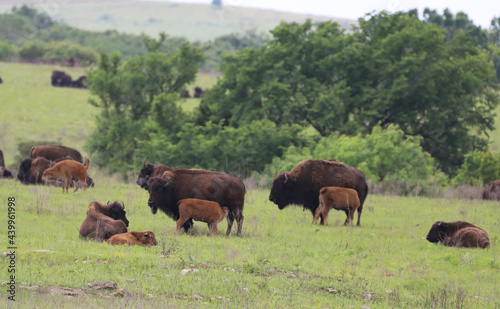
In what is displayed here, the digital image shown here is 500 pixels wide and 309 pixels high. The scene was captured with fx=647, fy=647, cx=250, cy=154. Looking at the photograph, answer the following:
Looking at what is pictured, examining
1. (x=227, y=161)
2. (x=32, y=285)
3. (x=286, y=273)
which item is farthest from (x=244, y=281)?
(x=227, y=161)

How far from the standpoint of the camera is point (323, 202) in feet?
53.8

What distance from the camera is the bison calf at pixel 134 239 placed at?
12.1m

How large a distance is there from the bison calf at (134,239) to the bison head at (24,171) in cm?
952

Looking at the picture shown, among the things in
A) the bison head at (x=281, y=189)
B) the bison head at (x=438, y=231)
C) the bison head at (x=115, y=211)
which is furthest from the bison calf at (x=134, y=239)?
the bison head at (x=438, y=231)

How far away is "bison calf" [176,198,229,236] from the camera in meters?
13.6

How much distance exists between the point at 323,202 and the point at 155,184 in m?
4.46

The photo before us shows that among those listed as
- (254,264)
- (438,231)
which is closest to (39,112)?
(438,231)

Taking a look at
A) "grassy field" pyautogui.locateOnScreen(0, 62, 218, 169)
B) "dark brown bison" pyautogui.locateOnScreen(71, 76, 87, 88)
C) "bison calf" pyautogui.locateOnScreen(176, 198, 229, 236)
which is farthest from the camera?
"dark brown bison" pyautogui.locateOnScreen(71, 76, 87, 88)

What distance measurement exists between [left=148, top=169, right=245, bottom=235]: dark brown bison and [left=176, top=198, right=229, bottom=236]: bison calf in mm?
579

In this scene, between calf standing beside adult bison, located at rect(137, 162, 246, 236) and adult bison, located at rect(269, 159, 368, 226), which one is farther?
adult bison, located at rect(269, 159, 368, 226)

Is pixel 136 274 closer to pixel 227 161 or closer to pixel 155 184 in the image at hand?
pixel 155 184

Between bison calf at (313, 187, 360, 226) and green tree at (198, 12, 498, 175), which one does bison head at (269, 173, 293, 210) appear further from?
green tree at (198, 12, 498, 175)

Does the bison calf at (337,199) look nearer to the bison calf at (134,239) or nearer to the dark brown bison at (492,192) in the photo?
the bison calf at (134,239)

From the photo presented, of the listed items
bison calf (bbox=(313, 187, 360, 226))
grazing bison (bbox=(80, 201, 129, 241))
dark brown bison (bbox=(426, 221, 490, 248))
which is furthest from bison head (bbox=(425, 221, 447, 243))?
grazing bison (bbox=(80, 201, 129, 241))
